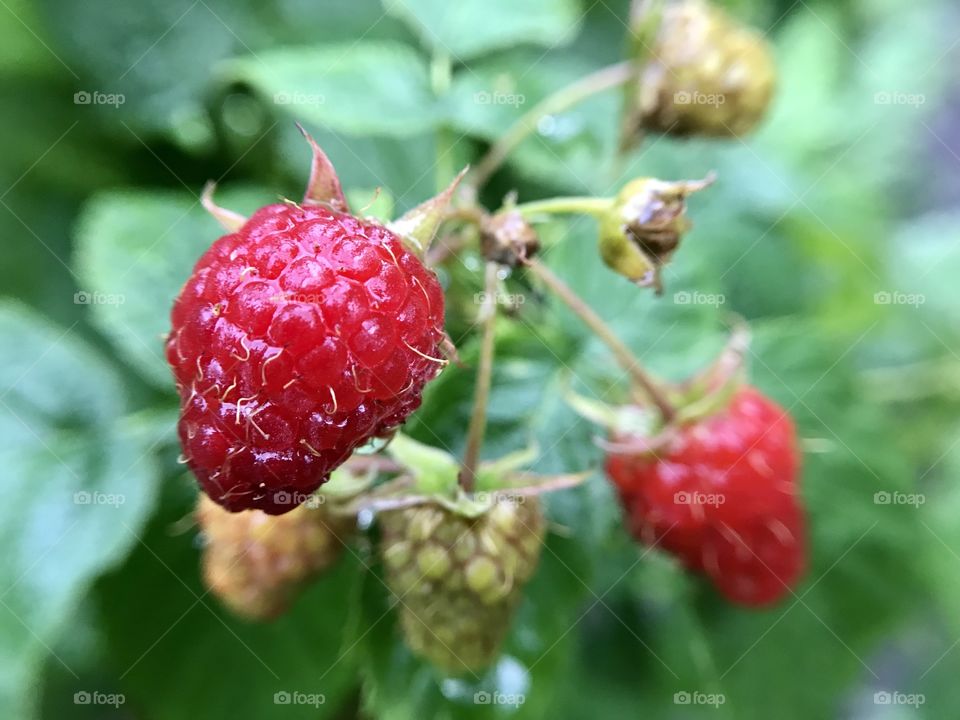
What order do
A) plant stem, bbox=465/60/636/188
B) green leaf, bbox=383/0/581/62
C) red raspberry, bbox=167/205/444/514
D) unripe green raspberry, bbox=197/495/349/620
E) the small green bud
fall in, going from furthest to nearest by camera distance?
green leaf, bbox=383/0/581/62, plant stem, bbox=465/60/636/188, unripe green raspberry, bbox=197/495/349/620, the small green bud, red raspberry, bbox=167/205/444/514

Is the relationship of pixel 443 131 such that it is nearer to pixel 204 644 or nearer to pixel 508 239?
pixel 508 239

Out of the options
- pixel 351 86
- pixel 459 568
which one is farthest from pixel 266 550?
pixel 351 86

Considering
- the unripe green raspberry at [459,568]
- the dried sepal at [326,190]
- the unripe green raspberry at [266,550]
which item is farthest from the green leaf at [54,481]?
the dried sepal at [326,190]

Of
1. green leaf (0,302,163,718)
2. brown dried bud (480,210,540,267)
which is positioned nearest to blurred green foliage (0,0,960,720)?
green leaf (0,302,163,718)

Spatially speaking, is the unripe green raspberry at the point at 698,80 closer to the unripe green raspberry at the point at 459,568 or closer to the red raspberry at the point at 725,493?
the red raspberry at the point at 725,493

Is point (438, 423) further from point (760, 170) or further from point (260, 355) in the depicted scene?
point (760, 170)

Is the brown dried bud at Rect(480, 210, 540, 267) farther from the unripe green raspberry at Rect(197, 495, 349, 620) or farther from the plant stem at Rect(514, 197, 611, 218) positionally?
the unripe green raspberry at Rect(197, 495, 349, 620)
